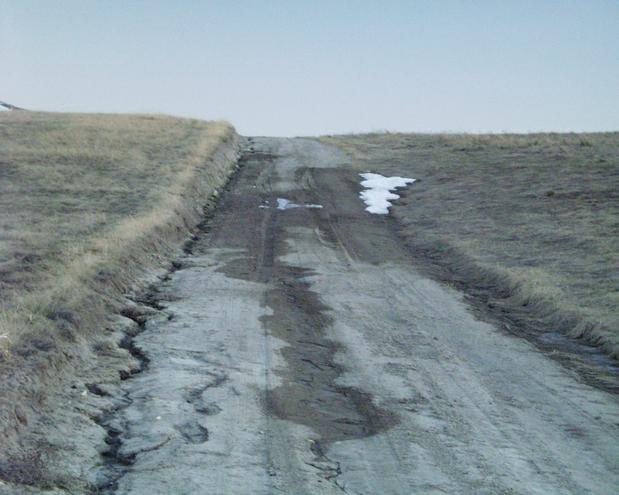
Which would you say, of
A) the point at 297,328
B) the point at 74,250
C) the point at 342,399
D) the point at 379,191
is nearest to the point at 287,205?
the point at 379,191

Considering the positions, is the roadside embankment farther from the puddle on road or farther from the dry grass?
the puddle on road

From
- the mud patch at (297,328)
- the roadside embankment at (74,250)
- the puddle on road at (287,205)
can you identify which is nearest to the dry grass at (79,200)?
the roadside embankment at (74,250)

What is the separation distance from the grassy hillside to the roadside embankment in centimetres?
564

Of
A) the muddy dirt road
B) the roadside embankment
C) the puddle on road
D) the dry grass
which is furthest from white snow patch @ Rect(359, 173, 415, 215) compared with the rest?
the muddy dirt road

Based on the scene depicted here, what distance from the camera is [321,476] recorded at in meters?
6.12

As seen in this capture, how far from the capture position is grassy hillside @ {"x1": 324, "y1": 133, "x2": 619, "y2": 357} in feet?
41.0

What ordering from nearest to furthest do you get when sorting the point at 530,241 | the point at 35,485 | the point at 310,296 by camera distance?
the point at 35,485
the point at 310,296
the point at 530,241

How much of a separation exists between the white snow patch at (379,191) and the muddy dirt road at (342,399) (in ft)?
26.4

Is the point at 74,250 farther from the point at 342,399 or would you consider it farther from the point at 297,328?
the point at 342,399

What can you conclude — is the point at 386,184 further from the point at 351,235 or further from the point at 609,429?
the point at 609,429

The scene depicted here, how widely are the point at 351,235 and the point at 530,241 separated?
3960 millimetres

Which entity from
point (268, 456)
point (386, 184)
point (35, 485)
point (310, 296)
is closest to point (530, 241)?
point (310, 296)

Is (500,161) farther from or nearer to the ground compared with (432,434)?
farther from the ground

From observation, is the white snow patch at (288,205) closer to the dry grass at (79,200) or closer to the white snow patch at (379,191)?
the white snow patch at (379,191)
